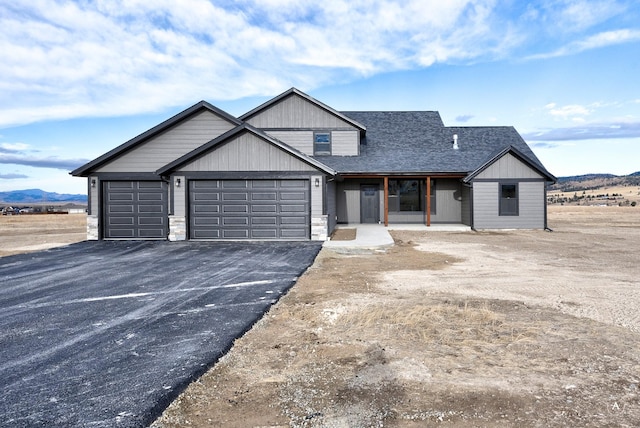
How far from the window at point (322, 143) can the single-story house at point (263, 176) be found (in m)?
0.05

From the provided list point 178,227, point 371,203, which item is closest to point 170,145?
point 178,227

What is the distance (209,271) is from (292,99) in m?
14.1

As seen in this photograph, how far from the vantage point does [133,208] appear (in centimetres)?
1688

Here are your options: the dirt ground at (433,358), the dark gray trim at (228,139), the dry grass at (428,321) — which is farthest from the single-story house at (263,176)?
the dry grass at (428,321)

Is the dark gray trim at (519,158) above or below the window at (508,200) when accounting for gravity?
above

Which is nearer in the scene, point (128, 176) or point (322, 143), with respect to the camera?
point (128, 176)

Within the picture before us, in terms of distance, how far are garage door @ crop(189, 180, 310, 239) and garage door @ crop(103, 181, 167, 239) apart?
8.31ft

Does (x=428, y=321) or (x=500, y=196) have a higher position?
(x=500, y=196)

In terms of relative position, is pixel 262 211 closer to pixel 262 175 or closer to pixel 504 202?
pixel 262 175

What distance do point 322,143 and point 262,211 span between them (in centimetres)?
756

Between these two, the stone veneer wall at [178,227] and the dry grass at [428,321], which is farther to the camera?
the stone veneer wall at [178,227]

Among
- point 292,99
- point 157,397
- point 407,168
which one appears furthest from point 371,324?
point 292,99

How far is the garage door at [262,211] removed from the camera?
1579 centimetres

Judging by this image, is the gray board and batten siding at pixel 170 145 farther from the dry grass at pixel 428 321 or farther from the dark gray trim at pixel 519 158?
the dry grass at pixel 428 321
